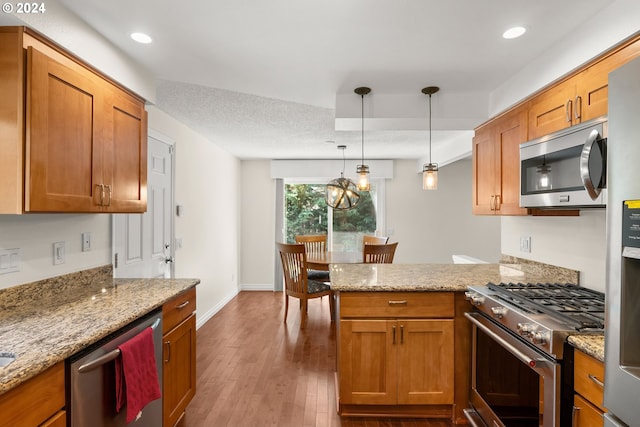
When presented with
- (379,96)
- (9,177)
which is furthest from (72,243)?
(379,96)

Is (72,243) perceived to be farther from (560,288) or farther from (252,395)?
(560,288)

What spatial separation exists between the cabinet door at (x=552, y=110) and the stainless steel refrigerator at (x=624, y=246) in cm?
92

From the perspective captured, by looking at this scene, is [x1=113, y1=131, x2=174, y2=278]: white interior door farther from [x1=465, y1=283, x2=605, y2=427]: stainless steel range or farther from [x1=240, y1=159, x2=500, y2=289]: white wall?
[x1=240, y1=159, x2=500, y2=289]: white wall

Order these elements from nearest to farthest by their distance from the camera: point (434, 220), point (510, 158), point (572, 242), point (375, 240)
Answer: point (572, 242) → point (510, 158) → point (375, 240) → point (434, 220)

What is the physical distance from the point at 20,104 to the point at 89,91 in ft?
1.31

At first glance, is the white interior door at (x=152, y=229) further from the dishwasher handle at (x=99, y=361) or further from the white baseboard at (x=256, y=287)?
the white baseboard at (x=256, y=287)

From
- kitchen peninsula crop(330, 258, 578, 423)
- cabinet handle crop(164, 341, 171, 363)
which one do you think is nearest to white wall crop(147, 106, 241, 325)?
cabinet handle crop(164, 341, 171, 363)

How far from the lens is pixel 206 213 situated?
4.39m

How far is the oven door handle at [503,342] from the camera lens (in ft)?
5.00

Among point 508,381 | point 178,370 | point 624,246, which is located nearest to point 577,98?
point 624,246

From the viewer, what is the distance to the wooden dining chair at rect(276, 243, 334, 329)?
13.1 ft

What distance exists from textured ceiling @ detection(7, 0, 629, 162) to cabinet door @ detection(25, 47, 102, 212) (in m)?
0.36

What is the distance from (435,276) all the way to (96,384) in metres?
2.03

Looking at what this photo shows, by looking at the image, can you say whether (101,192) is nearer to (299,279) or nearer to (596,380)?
(596,380)
